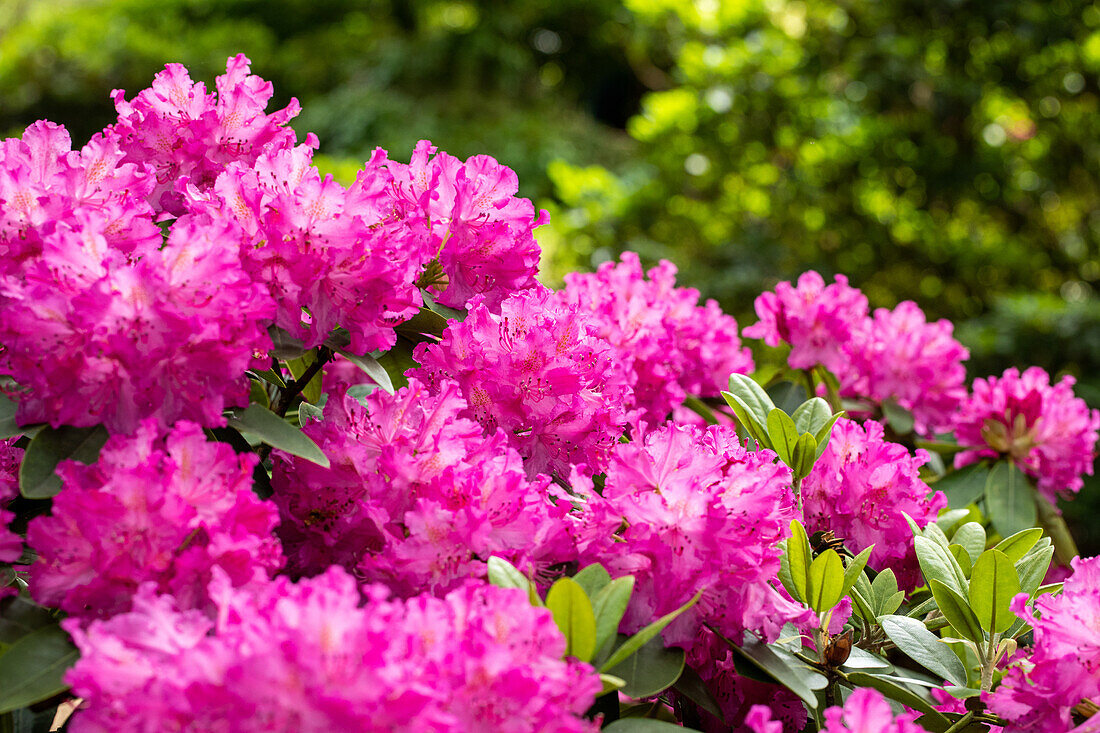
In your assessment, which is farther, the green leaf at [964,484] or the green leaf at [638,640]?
the green leaf at [964,484]

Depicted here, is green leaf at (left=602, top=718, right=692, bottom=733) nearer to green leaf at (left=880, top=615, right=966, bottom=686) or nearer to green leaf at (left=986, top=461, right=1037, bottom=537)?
green leaf at (left=880, top=615, right=966, bottom=686)

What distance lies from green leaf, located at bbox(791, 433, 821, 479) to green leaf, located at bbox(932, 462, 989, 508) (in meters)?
0.57

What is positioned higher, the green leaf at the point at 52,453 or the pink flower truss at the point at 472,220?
the pink flower truss at the point at 472,220

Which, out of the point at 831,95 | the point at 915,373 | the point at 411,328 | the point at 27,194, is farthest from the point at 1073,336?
the point at 27,194

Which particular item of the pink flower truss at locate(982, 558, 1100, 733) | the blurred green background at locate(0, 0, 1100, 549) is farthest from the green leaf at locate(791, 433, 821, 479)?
the blurred green background at locate(0, 0, 1100, 549)

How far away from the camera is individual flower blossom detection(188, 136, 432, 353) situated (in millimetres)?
689

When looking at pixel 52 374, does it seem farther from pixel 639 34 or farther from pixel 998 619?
pixel 639 34

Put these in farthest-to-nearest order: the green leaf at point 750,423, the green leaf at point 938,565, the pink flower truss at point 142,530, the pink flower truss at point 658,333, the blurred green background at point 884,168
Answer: the blurred green background at point 884,168
the pink flower truss at point 658,333
the green leaf at point 750,423
the green leaf at point 938,565
the pink flower truss at point 142,530

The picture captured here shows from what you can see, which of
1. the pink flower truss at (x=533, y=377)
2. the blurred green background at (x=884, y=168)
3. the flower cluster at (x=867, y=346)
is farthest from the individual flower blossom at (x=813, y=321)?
the blurred green background at (x=884, y=168)

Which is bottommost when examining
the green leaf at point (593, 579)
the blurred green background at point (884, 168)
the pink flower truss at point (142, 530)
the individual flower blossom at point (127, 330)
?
the blurred green background at point (884, 168)

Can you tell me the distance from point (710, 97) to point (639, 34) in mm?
A: 1701

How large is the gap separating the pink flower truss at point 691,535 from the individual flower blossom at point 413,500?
0.05m

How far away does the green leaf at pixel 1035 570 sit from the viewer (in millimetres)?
799

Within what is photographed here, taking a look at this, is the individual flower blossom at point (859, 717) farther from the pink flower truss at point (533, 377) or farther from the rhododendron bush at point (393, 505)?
the pink flower truss at point (533, 377)
